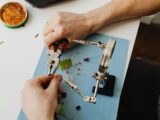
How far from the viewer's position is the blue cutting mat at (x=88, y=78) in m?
0.93

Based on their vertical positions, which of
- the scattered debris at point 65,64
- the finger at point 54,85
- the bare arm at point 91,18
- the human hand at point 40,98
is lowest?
the human hand at point 40,98

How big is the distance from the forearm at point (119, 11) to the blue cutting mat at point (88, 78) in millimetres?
58

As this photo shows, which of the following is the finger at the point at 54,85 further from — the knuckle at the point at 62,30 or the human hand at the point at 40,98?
the knuckle at the point at 62,30

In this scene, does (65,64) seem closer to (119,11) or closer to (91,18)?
(91,18)

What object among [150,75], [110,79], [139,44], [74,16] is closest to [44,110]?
[110,79]

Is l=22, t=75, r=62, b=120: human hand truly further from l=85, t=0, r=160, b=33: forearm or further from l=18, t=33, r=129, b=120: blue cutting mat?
l=85, t=0, r=160, b=33: forearm

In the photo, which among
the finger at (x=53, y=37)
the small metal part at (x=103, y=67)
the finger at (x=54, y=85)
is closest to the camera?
the small metal part at (x=103, y=67)

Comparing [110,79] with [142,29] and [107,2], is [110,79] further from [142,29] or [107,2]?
[142,29]

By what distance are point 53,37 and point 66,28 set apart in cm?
6

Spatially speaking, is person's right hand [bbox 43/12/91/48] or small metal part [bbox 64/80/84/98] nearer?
small metal part [bbox 64/80/84/98]

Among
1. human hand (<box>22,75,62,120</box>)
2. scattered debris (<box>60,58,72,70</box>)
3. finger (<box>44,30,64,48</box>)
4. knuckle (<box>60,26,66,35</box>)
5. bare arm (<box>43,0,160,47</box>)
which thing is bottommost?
human hand (<box>22,75,62,120</box>)

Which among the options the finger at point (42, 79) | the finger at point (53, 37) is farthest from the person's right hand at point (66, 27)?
the finger at point (42, 79)

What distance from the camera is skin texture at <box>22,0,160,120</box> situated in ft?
2.82

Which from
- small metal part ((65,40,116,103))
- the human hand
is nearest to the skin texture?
the human hand
